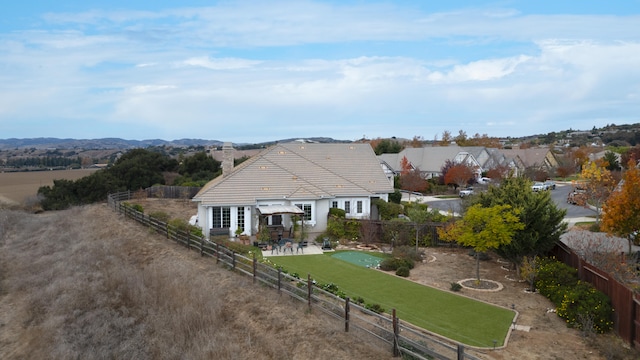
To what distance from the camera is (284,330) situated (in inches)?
566

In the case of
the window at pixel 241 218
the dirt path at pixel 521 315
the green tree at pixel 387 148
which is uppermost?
the green tree at pixel 387 148

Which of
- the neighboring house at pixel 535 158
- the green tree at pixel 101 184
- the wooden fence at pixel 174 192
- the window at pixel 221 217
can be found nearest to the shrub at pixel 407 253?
the window at pixel 221 217

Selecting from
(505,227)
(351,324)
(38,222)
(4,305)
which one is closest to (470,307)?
(505,227)

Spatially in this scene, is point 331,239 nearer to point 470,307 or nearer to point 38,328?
point 470,307

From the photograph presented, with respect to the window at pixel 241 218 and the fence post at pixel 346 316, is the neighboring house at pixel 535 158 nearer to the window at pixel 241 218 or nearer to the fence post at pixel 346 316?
the window at pixel 241 218

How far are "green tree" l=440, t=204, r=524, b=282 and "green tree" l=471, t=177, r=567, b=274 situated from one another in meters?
0.51

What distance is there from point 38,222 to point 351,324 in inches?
1422

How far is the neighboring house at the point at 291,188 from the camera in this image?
29828 mm

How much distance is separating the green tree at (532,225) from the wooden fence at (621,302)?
2.81 m

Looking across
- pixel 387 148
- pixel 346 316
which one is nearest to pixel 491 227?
pixel 346 316

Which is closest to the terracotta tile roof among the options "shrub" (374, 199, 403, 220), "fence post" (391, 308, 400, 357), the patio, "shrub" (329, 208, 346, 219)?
"shrub" (329, 208, 346, 219)

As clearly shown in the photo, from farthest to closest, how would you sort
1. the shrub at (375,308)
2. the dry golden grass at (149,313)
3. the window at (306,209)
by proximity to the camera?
the window at (306,209)
the shrub at (375,308)
the dry golden grass at (149,313)

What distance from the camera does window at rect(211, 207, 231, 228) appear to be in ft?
97.5

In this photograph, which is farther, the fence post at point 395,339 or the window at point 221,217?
the window at point 221,217
